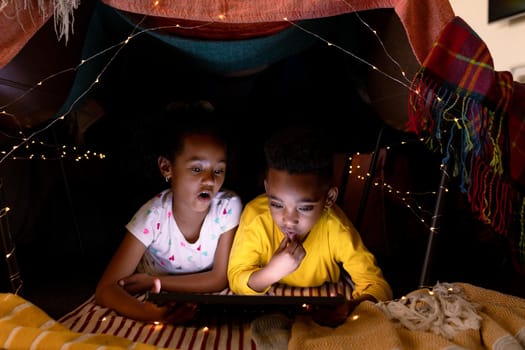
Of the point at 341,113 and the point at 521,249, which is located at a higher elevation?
the point at 341,113

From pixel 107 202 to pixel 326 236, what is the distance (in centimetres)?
69

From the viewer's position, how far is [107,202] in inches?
51.5

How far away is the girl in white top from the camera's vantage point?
41.4 inches

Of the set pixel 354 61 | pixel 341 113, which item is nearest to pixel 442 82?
pixel 354 61

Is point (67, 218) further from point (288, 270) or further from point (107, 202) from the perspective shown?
point (288, 270)

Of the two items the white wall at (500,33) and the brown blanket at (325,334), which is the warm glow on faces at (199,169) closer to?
the brown blanket at (325,334)

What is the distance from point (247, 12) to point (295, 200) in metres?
0.41

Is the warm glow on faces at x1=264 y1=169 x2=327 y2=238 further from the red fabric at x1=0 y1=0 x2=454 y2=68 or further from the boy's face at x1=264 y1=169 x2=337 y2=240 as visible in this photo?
the red fabric at x1=0 y1=0 x2=454 y2=68

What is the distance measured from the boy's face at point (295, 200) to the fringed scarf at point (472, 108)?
275 millimetres

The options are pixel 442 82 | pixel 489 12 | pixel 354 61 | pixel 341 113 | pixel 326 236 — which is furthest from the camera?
pixel 489 12

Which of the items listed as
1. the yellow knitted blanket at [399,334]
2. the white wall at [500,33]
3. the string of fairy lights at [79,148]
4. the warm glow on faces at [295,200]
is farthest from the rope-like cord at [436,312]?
the white wall at [500,33]

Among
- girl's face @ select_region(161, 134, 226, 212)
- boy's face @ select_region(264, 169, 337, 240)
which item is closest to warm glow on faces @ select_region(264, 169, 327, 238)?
boy's face @ select_region(264, 169, 337, 240)

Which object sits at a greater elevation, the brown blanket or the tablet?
the tablet

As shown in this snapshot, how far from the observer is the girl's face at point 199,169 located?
1053 mm
